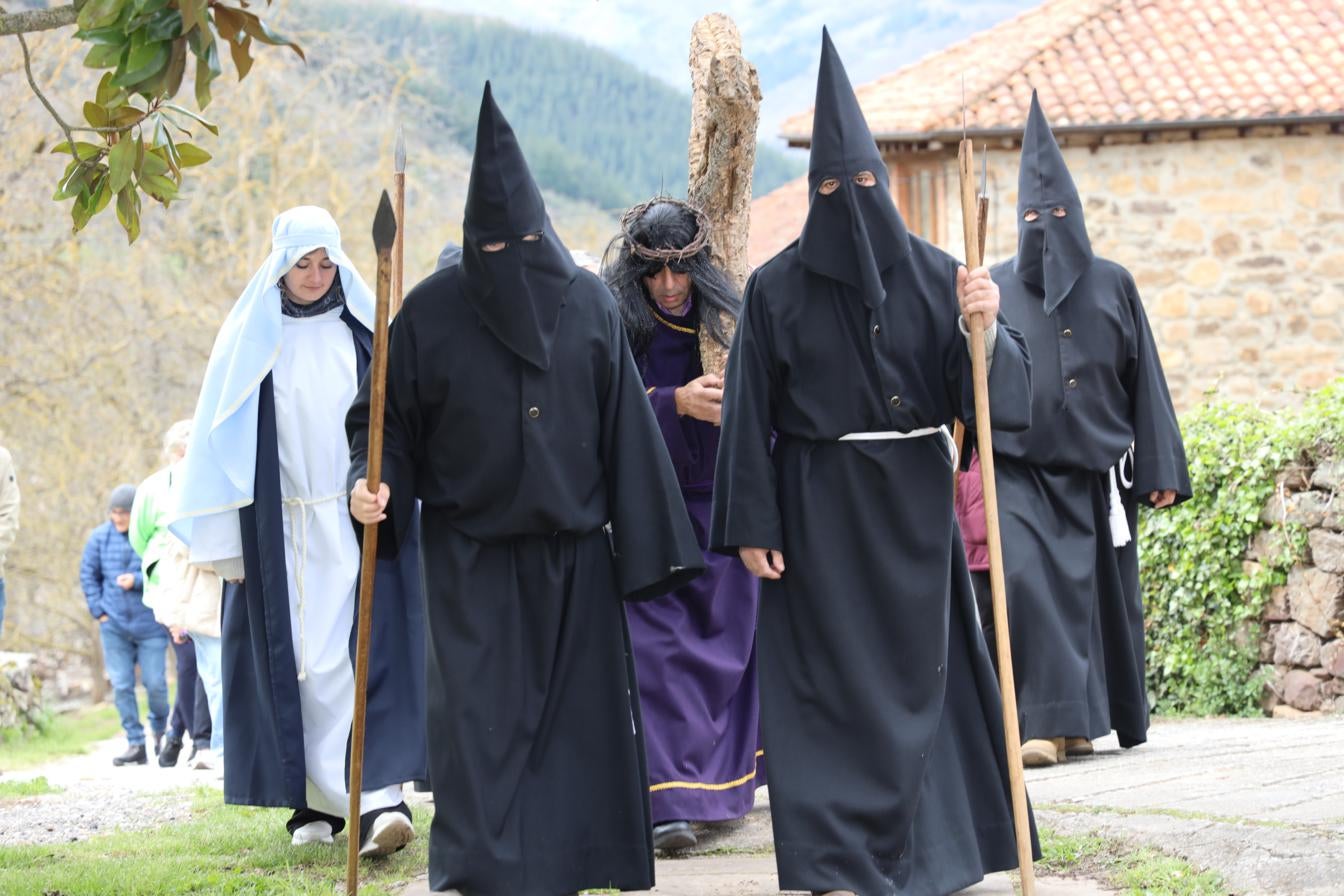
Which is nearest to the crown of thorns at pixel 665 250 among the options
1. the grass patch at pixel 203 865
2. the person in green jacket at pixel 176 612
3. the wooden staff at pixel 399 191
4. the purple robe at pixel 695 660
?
the purple robe at pixel 695 660

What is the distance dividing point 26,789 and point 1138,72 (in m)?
13.9

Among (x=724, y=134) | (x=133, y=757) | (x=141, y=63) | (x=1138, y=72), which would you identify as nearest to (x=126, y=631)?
(x=133, y=757)

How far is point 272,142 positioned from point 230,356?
1826 centimetres

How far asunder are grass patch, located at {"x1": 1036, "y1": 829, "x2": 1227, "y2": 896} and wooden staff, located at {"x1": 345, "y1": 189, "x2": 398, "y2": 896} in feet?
6.56

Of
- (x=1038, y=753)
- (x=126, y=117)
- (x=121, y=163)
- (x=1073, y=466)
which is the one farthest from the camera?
(x=1073, y=466)

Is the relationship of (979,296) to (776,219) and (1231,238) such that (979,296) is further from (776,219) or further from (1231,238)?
→ (776,219)

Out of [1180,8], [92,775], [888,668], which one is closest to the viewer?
[888,668]

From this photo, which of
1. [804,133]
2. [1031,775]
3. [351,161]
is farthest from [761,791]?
[351,161]

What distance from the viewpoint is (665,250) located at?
636cm

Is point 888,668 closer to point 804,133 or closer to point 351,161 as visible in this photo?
point 804,133

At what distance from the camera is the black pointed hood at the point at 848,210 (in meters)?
5.02

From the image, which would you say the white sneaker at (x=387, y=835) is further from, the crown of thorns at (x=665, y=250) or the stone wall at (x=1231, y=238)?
the stone wall at (x=1231, y=238)

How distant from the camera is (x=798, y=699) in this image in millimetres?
5020

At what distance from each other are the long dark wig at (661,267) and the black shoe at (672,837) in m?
1.69
